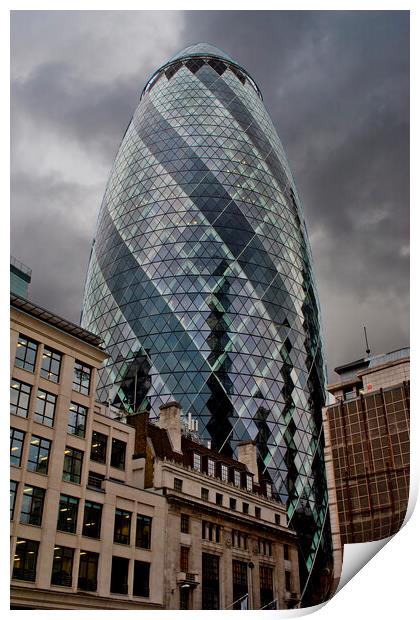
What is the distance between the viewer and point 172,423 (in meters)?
27.2

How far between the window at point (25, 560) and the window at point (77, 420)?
3594 mm

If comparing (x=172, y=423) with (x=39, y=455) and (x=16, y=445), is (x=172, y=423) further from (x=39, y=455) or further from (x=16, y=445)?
(x=16, y=445)

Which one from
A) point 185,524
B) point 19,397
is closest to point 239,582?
point 185,524

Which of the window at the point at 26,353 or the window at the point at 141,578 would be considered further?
the window at the point at 141,578

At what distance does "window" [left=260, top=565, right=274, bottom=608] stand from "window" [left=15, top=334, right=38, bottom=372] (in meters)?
13.0

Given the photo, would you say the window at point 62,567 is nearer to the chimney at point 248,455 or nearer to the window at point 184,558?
the window at point 184,558

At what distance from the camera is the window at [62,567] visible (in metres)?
17.3

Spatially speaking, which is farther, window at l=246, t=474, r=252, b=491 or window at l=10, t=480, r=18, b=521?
window at l=246, t=474, r=252, b=491

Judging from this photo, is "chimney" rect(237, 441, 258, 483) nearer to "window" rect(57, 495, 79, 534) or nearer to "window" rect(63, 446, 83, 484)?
"window" rect(63, 446, 83, 484)

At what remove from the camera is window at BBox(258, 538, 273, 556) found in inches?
1068

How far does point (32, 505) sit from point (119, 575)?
3.93 metres

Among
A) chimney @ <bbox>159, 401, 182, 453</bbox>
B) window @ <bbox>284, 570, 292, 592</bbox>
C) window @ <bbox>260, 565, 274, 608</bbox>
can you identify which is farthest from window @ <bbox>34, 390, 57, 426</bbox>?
window @ <bbox>284, 570, 292, 592</bbox>

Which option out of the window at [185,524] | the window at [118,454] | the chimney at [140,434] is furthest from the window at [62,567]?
the chimney at [140,434]
